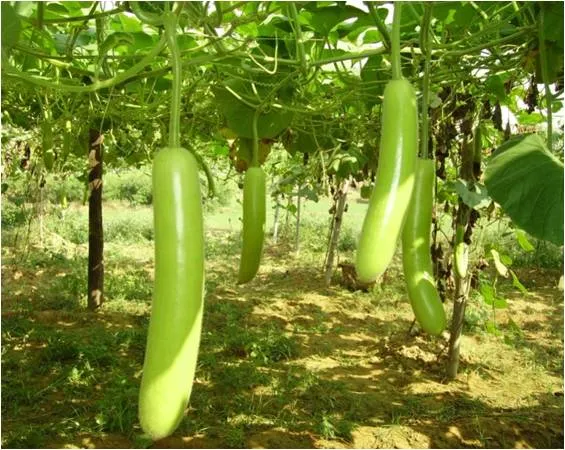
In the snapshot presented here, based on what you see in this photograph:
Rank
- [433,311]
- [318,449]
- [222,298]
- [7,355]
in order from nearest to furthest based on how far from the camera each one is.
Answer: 1. [433,311]
2. [318,449]
3. [7,355]
4. [222,298]

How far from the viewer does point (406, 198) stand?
29.7 inches

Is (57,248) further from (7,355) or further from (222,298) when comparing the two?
(7,355)

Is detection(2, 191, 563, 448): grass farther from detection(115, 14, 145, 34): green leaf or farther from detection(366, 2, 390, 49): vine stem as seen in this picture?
detection(366, 2, 390, 49): vine stem

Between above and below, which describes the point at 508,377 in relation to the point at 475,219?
below

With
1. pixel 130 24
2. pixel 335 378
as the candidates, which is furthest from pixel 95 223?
pixel 130 24

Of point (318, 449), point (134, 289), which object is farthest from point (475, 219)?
point (134, 289)

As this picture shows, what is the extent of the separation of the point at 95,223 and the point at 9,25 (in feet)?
15.1

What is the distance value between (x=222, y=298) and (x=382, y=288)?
6.67 feet

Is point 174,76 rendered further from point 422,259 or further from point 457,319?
point 457,319

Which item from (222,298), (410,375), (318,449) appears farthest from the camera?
(222,298)

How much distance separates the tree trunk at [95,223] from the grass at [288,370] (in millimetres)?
252

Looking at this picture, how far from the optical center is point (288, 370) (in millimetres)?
4449

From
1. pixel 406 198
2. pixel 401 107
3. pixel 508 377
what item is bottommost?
pixel 508 377

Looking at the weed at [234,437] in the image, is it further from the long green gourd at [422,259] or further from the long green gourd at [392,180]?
the long green gourd at [392,180]
